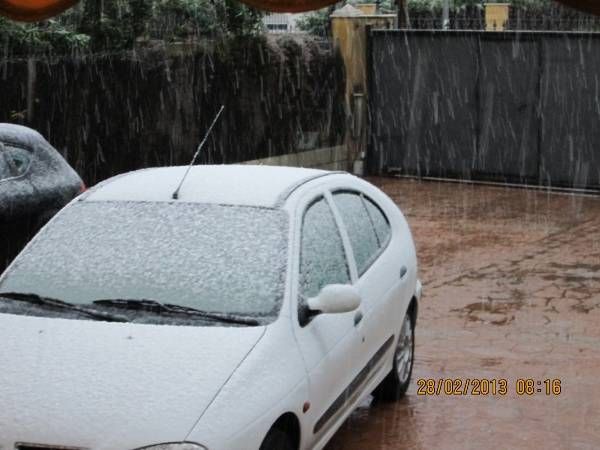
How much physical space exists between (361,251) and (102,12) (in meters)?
8.67

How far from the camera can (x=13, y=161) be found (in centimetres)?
961

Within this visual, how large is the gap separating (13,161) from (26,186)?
269mm

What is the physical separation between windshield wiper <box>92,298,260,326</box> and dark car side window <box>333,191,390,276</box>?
4.04ft

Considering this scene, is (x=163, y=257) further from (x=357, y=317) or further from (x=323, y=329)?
(x=357, y=317)

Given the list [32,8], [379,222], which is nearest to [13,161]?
[379,222]

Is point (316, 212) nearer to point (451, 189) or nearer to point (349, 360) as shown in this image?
point (349, 360)

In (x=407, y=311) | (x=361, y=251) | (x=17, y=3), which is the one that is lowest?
(x=407, y=311)

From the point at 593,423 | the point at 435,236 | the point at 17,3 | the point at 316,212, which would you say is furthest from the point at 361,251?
the point at 435,236

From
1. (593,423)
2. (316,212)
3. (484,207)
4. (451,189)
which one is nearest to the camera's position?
(316,212)

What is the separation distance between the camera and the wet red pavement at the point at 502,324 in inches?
273

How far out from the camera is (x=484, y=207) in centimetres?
1587

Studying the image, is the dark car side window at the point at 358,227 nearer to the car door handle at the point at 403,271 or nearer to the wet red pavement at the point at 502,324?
the car door handle at the point at 403,271

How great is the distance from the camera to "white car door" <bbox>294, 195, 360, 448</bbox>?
5.35 metres

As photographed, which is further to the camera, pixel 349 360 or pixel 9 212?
pixel 9 212
